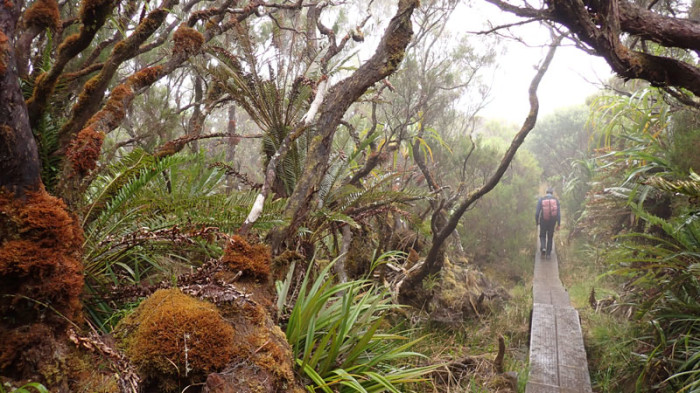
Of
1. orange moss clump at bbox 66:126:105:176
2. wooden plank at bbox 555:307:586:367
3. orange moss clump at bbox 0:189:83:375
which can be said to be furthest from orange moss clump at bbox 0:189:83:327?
wooden plank at bbox 555:307:586:367

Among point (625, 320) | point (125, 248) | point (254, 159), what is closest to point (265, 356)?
point (125, 248)

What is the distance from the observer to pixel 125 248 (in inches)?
72.7

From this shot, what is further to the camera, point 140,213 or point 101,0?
point 140,213

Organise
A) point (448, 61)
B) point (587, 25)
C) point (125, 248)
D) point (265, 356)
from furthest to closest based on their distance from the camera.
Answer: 1. point (448, 61)
2. point (587, 25)
3. point (125, 248)
4. point (265, 356)

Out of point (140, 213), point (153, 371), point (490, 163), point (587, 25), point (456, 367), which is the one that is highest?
point (587, 25)

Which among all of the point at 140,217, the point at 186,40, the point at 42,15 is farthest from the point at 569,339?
the point at 42,15

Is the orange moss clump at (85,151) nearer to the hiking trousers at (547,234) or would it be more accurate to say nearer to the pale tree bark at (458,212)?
the pale tree bark at (458,212)

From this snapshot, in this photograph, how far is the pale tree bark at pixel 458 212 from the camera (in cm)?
431

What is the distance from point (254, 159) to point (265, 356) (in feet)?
41.6

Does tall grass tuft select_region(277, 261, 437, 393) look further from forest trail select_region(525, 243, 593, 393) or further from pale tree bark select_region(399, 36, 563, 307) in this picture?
pale tree bark select_region(399, 36, 563, 307)

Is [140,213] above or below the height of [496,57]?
below

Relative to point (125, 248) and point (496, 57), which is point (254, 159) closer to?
point (496, 57)

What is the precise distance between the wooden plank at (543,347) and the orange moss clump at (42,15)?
4.49 metres

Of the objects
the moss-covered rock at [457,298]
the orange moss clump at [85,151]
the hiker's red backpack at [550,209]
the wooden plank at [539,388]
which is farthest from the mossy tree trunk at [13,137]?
the hiker's red backpack at [550,209]
